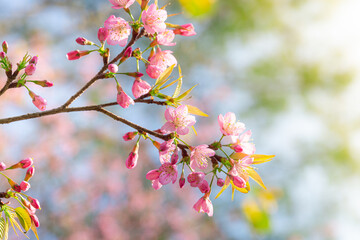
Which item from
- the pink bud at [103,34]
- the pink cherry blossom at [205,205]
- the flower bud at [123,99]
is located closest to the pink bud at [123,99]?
the flower bud at [123,99]

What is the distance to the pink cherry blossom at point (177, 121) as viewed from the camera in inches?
22.6

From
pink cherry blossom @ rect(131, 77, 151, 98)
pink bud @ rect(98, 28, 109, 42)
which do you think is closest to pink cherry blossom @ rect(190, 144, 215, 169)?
pink cherry blossom @ rect(131, 77, 151, 98)

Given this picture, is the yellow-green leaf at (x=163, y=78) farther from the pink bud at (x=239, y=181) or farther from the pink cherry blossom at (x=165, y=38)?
the pink bud at (x=239, y=181)

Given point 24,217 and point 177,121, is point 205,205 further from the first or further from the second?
point 24,217

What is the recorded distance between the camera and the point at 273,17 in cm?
421

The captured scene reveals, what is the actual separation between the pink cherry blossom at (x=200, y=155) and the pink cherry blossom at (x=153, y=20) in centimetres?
20

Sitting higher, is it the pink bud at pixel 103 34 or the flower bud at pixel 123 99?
the pink bud at pixel 103 34

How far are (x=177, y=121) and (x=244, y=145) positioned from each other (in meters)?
0.12

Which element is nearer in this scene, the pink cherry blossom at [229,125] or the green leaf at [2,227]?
the green leaf at [2,227]

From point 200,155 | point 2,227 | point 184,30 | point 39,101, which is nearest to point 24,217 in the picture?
point 2,227

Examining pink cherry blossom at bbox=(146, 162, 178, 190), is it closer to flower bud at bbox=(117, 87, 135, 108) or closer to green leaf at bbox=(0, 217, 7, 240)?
flower bud at bbox=(117, 87, 135, 108)

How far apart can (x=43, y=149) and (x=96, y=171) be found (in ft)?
2.19

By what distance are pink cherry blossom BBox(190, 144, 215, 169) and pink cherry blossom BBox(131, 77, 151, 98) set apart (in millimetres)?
125

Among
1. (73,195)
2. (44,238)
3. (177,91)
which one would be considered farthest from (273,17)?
(177,91)
